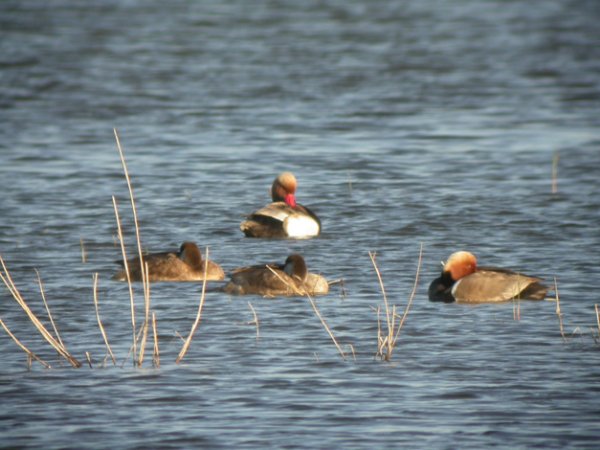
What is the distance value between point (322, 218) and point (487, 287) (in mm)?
4912

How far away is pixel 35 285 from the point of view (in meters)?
10.8

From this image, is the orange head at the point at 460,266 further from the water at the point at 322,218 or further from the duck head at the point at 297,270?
the duck head at the point at 297,270

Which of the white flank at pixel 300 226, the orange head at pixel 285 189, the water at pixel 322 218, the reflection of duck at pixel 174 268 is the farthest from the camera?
the orange head at pixel 285 189

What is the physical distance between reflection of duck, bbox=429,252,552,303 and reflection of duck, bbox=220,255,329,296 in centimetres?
109

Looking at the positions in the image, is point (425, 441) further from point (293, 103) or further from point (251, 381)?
point (293, 103)

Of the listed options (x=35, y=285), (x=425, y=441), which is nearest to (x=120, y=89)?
(x=35, y=285)

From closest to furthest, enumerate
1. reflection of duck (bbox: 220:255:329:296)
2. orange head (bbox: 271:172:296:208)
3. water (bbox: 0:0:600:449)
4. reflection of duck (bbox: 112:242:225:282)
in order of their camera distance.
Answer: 1. water (bbox: 0:0:600:449)
2. reflection of duck (bbox: 220:255:329:296)
3. reflection of duck (bbox: 112:242:225:282)
4. orange head (bbox: 271:172:296:208)

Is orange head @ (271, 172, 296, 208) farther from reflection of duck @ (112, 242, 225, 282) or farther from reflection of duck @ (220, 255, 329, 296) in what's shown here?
reflection of duck @ (220, 255, 329, 296)

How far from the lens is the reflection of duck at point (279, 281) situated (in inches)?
406

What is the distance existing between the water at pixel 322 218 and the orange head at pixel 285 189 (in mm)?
517

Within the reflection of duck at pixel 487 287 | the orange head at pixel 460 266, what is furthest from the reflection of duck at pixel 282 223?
the reflection of duck at pixel 487 287

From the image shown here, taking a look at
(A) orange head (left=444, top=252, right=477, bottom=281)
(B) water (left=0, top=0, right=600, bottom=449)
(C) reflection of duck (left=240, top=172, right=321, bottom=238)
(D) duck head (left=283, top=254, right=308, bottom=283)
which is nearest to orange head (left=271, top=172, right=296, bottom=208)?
(B) water (left=0, top=0, right=600, bottom=449)

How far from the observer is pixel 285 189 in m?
15.2

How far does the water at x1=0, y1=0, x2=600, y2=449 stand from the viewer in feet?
23.9
